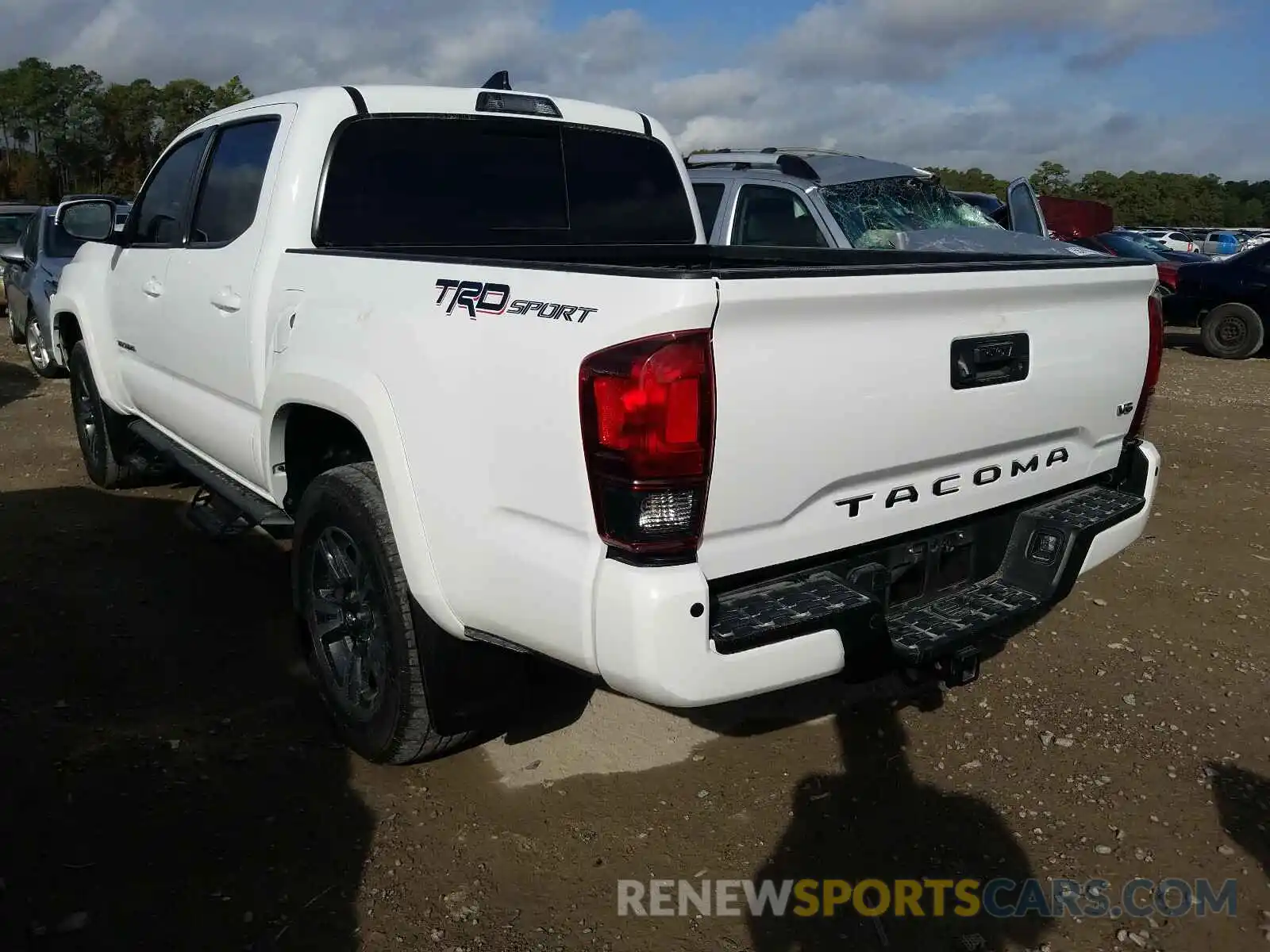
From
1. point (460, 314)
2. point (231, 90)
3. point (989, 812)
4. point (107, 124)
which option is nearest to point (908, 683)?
point (989, 812)

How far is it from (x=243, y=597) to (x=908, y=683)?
295 centimetres

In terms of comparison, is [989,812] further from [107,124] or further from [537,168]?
[107,124]

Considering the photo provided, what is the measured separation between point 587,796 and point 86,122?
235 feet

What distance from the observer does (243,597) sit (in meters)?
4.57

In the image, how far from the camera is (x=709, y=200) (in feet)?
26.8

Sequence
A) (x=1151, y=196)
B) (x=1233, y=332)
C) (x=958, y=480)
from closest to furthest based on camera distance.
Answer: (x=958, y=480) < (x=1233, y=332) < (x=1151, y=196)

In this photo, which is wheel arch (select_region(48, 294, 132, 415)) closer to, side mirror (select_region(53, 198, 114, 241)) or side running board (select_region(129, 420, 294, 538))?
side mirror (select_region(53, 198, 114, 241))

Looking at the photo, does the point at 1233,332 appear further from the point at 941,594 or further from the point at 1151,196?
the point at 1151,196

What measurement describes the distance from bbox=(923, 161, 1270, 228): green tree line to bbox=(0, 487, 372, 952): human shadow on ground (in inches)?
2576

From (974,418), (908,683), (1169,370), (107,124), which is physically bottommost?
(1169,370)

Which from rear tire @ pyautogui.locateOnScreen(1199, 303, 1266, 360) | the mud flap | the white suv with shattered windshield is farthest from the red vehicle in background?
the mud flap

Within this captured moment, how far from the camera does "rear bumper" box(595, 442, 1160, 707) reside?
219 centimetres

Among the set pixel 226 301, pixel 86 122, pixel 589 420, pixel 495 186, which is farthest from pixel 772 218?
pixel 86 122

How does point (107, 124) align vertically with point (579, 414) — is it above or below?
above
